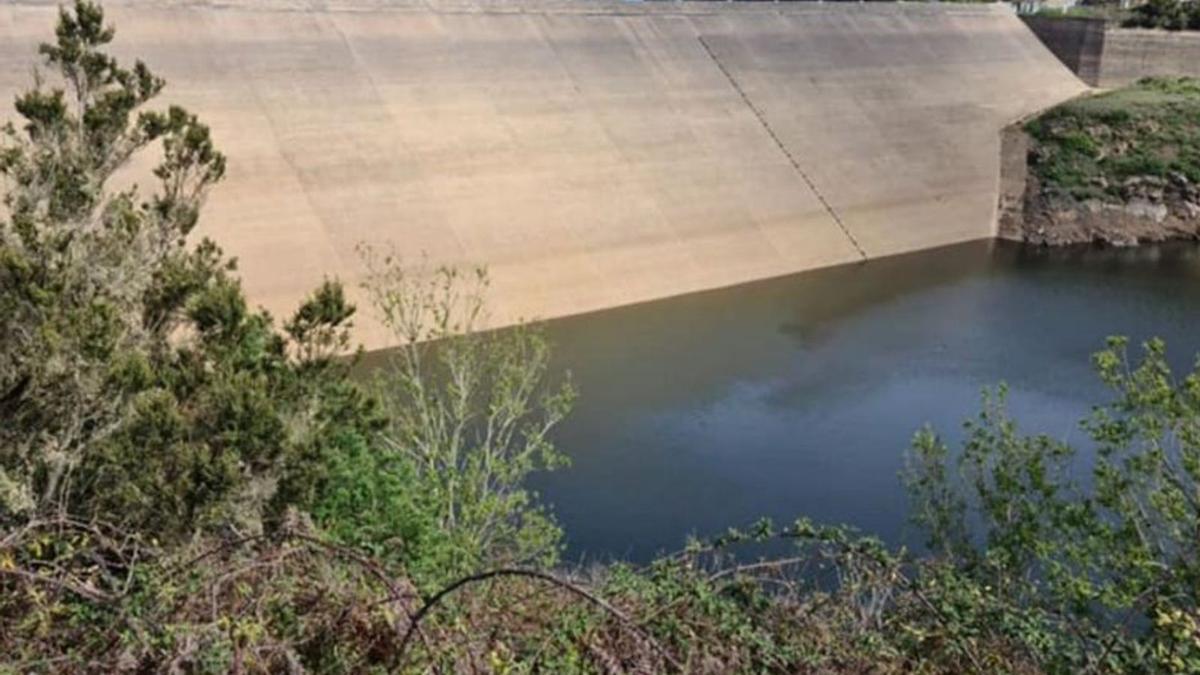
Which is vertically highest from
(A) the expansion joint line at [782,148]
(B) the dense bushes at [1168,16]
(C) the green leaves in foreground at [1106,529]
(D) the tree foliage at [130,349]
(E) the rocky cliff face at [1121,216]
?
(D) the tree foliage at [130,349]

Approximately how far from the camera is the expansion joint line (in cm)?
3158

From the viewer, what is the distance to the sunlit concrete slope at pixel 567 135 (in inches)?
941

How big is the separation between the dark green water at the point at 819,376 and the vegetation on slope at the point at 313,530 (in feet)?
14.2

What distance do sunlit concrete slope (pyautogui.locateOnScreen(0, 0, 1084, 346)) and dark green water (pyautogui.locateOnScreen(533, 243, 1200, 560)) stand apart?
5.63 ft

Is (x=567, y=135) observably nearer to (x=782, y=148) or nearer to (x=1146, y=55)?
(x=782, y=148)

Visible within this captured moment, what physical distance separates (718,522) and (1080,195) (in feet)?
78.9

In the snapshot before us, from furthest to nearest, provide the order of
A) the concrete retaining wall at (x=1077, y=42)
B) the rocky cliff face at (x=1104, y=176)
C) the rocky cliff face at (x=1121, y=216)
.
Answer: the concrete retaining wall at (x=1077, y=42) → the rocky cliff face at (x=1104, y=176) → the rocky cliff face at (x=1121, y=216)

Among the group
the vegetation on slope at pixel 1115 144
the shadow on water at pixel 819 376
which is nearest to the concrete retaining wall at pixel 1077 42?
the vegetation on slope at pixel 1115 144

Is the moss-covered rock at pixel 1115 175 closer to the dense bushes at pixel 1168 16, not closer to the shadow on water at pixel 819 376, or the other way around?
the shadow on water at pixel 819 376

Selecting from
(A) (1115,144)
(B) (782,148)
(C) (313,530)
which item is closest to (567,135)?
(B) (782,148)

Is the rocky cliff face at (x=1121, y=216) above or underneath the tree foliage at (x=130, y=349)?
underneath

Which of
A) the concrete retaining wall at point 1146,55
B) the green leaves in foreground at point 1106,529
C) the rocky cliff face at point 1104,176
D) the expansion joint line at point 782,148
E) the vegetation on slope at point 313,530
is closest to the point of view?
the vegetation on slope at point 313,530

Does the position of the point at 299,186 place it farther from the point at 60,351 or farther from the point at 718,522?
the point at 60,351

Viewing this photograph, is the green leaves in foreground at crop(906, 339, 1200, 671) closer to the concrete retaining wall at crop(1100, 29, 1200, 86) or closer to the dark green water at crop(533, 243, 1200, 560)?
the dark green water at crop(533, 243, 1200, 560)
